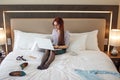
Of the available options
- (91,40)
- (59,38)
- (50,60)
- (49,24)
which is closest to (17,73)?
(50,60)

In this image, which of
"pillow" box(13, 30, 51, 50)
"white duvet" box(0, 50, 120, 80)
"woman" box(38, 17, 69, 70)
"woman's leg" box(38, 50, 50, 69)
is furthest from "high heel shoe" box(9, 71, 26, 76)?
"pillow" box(13, 30, 51, 50)

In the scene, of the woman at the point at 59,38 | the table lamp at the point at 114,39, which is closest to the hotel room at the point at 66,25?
the table lamp at the point at 114,39

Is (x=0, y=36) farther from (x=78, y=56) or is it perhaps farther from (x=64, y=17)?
(x=78, y=56)

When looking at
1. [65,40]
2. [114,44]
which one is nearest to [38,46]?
[65,40]

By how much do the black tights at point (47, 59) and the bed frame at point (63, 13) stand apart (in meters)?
0.82

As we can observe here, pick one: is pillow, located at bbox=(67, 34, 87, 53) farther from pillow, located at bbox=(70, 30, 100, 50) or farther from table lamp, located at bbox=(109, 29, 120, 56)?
table lamp, located at bbox=(109, 29, 120, 56)

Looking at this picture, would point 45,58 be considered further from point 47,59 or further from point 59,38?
point 59,38

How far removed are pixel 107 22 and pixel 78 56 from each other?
1.04m

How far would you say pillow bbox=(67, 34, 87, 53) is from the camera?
119 inches

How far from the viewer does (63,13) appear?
3.38 meters

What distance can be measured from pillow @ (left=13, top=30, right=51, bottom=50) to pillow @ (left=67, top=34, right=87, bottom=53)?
0.40 metres

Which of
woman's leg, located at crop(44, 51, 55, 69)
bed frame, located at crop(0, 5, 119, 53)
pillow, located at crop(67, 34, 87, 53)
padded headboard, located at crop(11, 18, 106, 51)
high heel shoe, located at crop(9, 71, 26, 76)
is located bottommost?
high heel shoe, located at crop(9, 71, 26, 76)

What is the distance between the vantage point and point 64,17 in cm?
340

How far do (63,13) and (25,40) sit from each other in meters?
0.85
